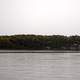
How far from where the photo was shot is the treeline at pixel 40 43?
37.8 m

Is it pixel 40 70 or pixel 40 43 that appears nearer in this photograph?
pixel 40 70

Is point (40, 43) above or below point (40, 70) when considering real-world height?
above

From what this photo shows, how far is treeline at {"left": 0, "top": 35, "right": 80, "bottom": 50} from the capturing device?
124ft

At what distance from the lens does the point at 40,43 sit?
38.2 meters

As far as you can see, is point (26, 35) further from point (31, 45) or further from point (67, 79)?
point (67, 79)

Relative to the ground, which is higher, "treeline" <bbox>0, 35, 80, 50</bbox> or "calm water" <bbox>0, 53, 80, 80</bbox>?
"treeline" <bbox>0, 35, 80, 50</bbox>

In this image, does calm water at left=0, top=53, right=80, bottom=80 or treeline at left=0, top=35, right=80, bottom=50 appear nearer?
calm water at left=0, top=53, right=80, bottom=80

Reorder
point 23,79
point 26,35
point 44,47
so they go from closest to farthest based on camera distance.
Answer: point 23,79 < point 44,47 < point 26,35

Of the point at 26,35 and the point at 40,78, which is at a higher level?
the point at 26,35

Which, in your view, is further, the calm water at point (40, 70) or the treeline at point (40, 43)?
the treeline at point (40, 43)

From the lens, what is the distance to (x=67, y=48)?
37.8 metres

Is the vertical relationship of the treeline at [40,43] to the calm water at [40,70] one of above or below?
above

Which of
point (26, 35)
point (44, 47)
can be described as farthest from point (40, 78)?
point (26, 35)

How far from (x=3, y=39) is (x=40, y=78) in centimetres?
2751
